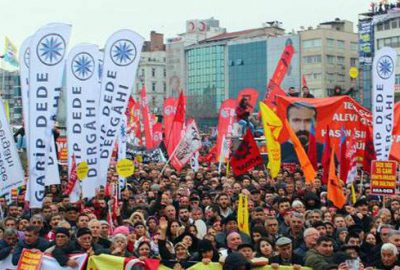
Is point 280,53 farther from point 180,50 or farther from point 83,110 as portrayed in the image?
point 83,110

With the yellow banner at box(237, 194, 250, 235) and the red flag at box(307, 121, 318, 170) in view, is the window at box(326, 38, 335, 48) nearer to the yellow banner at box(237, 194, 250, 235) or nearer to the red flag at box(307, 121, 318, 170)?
the red flag at box(307, 121, 318, 170)

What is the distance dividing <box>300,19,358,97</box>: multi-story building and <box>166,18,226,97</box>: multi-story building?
1732 cm

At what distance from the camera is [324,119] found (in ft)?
70.1

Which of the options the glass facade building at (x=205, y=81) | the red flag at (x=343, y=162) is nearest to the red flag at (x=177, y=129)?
the red flag at (x=343, y=162)

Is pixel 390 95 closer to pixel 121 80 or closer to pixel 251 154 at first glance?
pixel 251 154

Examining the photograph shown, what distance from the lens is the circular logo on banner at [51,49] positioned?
1403cm

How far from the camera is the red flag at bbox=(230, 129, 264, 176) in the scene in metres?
18.3

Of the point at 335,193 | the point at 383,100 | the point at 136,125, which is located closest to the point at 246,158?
A: the point at 383,100

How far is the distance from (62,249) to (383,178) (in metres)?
7.24

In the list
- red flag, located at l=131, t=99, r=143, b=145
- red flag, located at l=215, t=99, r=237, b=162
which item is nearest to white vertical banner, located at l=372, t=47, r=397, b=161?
red flag, located at l=215, t=99, r=237, b=162

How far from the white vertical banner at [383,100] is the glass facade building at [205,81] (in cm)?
8623

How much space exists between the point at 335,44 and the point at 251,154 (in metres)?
80.3

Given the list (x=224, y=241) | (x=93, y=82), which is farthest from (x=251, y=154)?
(x=224, y=241)

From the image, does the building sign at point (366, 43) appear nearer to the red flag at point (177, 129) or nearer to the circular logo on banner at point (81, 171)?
the red flag at point (177, 129)
